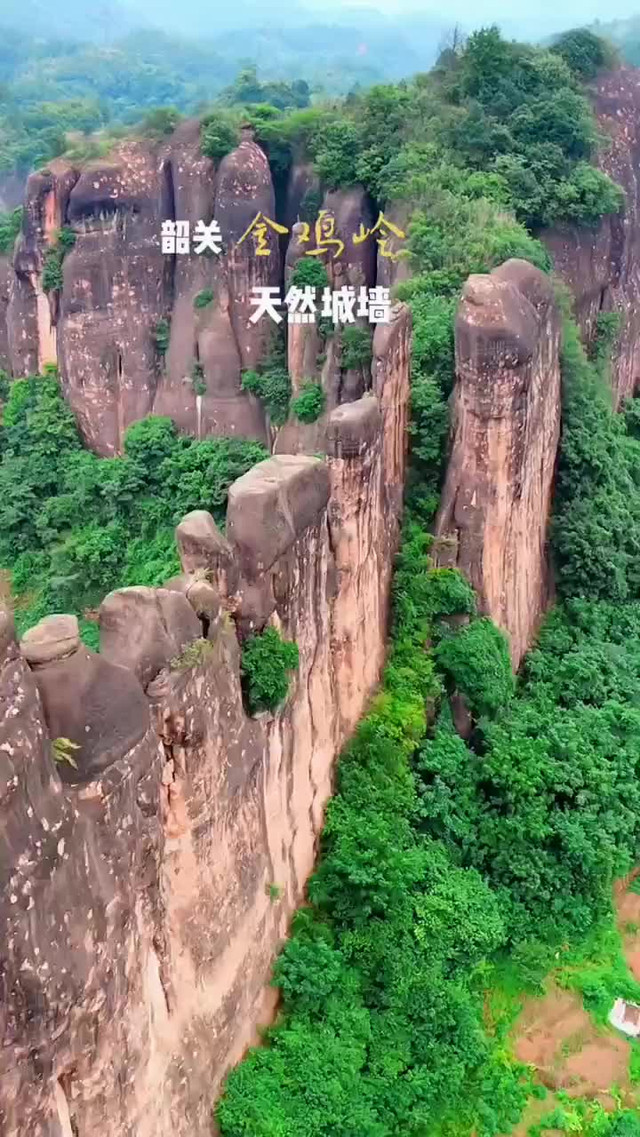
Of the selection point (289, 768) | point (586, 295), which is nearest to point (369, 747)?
point (289, 768)

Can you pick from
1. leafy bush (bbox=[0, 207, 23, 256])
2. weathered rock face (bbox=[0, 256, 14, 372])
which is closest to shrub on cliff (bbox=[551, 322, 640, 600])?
weathered rock face (bbox=[0, 256, 14, 372])

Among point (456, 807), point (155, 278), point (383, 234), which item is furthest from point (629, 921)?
point (155, 278)

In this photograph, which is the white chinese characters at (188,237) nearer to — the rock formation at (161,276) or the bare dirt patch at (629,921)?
the rock formation at (161,276)

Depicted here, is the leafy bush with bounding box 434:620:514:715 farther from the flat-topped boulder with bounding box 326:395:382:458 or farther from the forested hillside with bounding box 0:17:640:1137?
the flat-topped boulder with bounding box 326:395:382:458

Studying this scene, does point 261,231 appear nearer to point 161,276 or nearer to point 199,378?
A: point 161,276

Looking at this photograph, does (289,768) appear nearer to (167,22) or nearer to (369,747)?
(369,747)

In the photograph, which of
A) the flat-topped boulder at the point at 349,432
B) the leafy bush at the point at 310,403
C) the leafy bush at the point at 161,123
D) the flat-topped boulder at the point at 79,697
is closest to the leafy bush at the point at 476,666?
the flat-topped boulder at the point at 349,432
